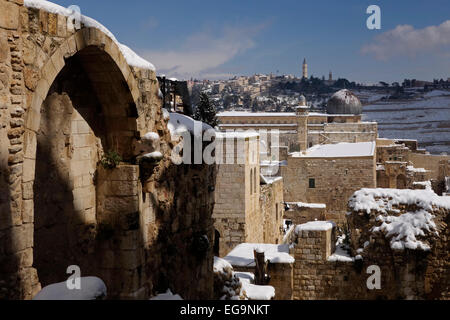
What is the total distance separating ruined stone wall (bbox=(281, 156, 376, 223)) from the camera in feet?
116

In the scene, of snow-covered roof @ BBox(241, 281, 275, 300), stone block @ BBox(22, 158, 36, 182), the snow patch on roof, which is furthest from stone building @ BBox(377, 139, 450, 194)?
stone block @ BBox(22, 158, 36, 182)

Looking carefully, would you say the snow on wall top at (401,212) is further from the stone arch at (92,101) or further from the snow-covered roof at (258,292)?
the stone arch at (92,101)

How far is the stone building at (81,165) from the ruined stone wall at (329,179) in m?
28.0

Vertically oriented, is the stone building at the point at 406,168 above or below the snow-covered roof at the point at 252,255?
above

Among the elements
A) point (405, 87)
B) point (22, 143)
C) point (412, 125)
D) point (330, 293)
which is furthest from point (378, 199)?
point (405, 87)

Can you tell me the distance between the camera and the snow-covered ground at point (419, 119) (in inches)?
3818

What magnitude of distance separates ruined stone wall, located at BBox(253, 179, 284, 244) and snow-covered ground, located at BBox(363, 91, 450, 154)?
62.7m

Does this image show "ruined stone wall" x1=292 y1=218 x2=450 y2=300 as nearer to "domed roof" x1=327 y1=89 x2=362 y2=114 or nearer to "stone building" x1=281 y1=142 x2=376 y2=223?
"stone building" x1=281 y1=142 x2=376 y2=223

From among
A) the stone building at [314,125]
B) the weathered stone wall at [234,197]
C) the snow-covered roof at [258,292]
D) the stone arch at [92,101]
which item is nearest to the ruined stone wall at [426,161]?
the stone building at [314,125]

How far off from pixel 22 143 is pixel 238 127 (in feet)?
196

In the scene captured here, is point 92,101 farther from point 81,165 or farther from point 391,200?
point 391,200

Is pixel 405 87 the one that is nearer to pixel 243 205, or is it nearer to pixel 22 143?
pixel 243 205

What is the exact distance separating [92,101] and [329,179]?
3047 centimetres

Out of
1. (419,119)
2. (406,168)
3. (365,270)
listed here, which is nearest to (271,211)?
(365,270)
